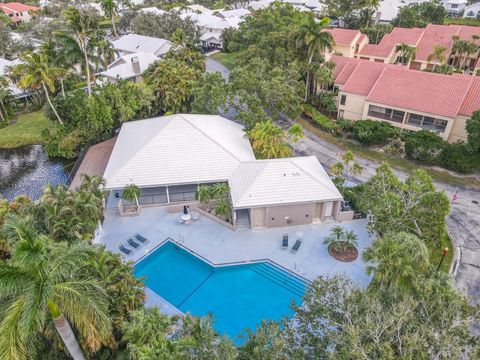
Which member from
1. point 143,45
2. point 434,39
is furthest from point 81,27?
point 434,39

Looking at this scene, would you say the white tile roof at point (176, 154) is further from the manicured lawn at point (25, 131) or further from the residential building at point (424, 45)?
the residential building at point (424, 45)

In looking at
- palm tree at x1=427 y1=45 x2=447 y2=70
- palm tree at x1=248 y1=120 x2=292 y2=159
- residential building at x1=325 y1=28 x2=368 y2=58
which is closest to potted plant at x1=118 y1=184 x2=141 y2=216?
palm tree at x1=248 y1=120 x2=292 y2=159

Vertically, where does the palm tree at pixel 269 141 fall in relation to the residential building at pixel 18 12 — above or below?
below

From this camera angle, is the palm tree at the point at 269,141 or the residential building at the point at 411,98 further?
the residential building at the point at 411,98

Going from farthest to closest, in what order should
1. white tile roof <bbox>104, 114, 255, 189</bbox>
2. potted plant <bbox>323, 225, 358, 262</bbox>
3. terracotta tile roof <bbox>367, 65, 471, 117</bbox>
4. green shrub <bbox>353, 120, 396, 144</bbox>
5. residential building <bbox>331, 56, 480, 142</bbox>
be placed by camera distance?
green shrub <bbox>353, 120, 396, 144</bbox> → terracotta tile roof <bbox>367, 65, 471, 117</bbox> → residential building <bbox>331, 56, 480, 142</bbox> → white tile roof <bbox>104, 114, 255, 189</bbox> → potted plant <bbox>323, 225, 358, 262</bbox>

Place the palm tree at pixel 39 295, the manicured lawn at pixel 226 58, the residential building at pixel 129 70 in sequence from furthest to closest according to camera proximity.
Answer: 1. the manicured lawn at pixel 226 58
2. the residential building at pixel 129 70
3. the palm tree at pixel 39 295

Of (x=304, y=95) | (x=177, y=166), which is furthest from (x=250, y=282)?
(x=304, y=95)

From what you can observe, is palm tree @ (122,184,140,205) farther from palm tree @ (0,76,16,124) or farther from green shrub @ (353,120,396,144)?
palm tree @ (0,76,16,124)

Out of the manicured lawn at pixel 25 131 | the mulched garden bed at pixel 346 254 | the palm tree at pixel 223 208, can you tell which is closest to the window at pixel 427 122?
the mulched garden bed at pixel 346 254
